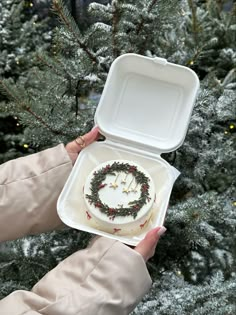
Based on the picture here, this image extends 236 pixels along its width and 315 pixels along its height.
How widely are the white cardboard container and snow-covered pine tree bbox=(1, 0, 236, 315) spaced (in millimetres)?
69

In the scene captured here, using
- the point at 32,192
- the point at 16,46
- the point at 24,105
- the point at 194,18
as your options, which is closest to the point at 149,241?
the point at 32,192

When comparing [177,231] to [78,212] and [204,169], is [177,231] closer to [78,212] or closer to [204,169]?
[204,169]

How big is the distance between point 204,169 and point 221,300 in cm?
28

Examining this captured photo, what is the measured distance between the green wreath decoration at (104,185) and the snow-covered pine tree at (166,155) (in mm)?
122

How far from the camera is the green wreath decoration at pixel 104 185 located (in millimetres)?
922

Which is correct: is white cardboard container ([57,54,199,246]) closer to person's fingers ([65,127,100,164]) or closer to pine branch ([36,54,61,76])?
person's fingers ([65,127,100,164])

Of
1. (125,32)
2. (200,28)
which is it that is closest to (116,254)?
(125,32)

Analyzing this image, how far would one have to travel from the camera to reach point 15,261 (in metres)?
1.11

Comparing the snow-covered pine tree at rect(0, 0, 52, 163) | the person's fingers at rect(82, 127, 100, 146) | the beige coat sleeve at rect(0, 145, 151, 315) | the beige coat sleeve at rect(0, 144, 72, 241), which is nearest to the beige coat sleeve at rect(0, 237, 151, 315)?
the beige coat sleeve at rect(0, 145, 151, 315)

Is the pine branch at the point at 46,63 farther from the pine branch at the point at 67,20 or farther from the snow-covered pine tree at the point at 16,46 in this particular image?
the snow-covered pine tree at the point at 16,46

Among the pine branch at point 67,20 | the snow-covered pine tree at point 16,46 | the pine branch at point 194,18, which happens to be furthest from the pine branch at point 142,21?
the snow-covered pine tree at point 16,46

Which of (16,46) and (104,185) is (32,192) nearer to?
(104,185)

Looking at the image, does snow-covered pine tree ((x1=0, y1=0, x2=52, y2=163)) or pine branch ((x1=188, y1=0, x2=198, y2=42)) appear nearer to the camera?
pine branch ((x1=188, y1=0, x2=198, y2=42))

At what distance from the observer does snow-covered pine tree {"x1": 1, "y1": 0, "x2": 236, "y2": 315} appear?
3.42 ft
